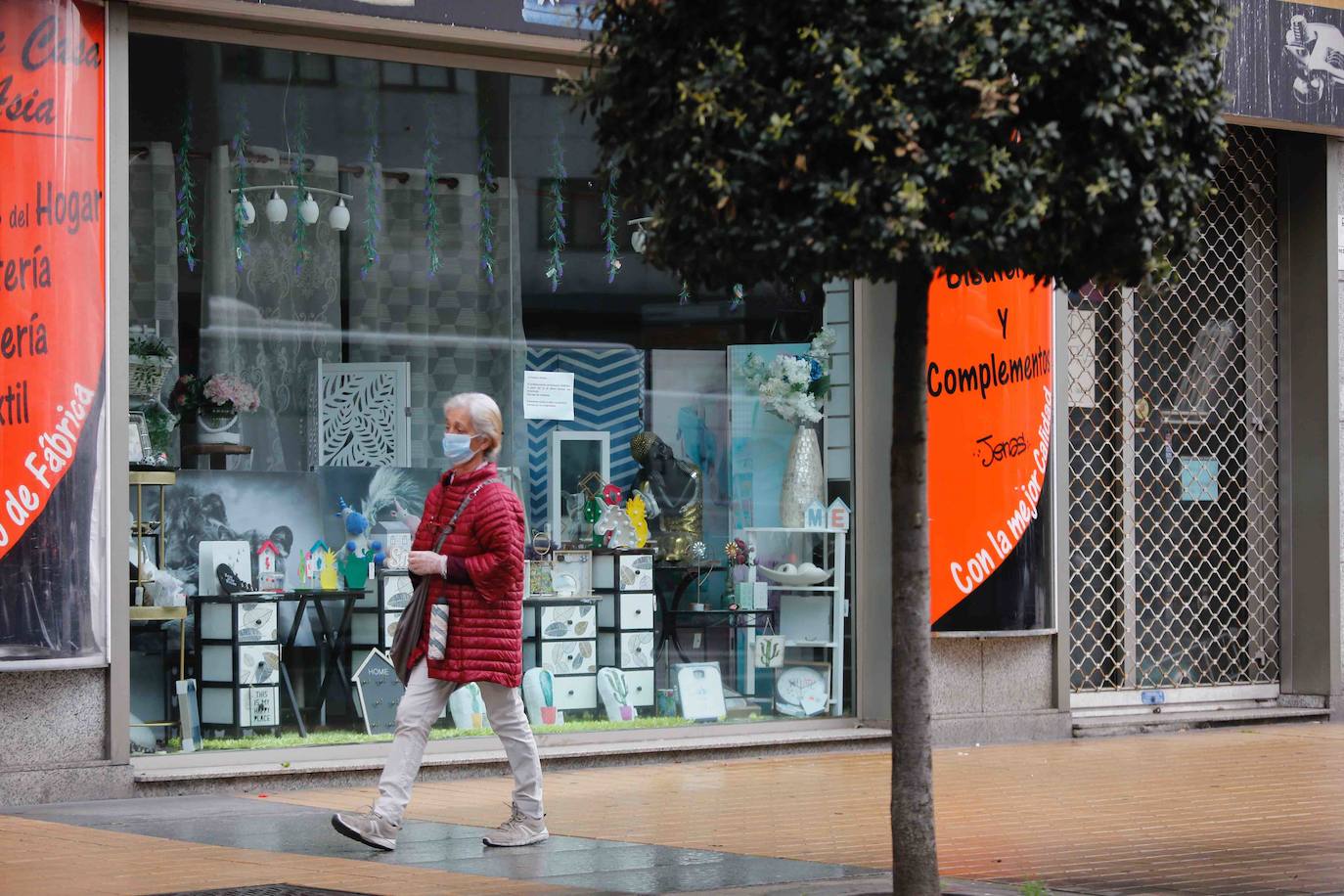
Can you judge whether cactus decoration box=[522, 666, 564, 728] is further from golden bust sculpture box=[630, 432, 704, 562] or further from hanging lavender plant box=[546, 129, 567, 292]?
hanging lavender plant box=[546, 129, 567, 292]

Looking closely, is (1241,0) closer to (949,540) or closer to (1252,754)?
(949,540)

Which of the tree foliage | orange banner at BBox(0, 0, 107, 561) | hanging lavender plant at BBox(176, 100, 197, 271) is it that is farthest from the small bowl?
the tree foliage

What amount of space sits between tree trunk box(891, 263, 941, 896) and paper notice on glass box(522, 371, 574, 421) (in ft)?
17.4

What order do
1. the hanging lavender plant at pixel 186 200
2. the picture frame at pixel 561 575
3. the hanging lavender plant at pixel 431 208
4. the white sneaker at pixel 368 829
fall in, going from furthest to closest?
1. the picture frame at pixel 561 575
2. the hanging lavender plant at pixel 431 208
3. the hanging lavender plant at pixel 186 200
4. the white sneaker at pixel 368 829

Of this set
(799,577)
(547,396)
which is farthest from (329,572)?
(799,577)

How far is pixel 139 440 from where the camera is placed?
31.1 ft

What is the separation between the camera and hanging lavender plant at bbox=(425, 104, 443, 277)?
34.5 ft

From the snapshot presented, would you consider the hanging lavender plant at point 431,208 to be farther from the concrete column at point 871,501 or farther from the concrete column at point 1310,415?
the concrete column at point 1310,415

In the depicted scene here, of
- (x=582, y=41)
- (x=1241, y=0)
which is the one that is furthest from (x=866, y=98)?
(x=1241, y=0)

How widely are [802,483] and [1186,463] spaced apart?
3104 millimetres

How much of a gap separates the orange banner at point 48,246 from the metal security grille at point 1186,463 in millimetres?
6420

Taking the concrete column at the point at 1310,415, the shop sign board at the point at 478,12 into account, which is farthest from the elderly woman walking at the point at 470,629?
the concrete column at the point at 1310,415

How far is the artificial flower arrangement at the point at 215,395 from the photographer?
32.5 ft

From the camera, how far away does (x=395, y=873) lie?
6.45 m
